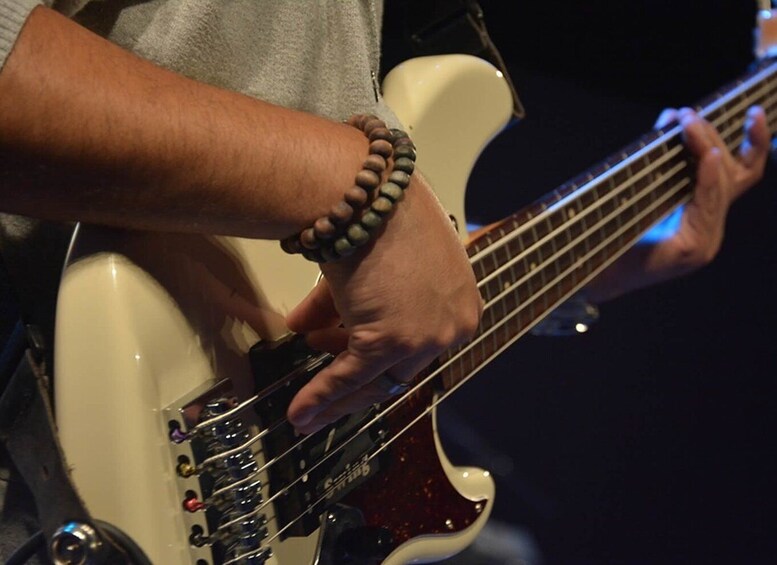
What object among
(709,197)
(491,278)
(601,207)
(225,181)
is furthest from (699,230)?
(225,181)

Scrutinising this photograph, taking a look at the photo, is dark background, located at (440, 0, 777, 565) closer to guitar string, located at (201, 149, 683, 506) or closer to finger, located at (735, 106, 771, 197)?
finger, located at (735, 106, 771, 197)

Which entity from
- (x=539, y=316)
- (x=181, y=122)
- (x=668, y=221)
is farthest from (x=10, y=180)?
(x=668, y=221)

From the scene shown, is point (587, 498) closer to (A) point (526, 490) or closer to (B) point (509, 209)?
(A) point (526, 490)

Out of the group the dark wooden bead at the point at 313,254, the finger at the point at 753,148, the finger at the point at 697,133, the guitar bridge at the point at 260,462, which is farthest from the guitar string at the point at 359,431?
the finger at the point at 753,148

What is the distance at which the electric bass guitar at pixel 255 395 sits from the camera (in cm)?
42

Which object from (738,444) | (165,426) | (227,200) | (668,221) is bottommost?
(738,444)

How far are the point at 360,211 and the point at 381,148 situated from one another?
4cm

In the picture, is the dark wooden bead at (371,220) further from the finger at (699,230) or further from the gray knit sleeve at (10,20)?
the finger at (699,230)

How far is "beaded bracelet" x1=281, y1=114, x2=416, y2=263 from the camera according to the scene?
429mm

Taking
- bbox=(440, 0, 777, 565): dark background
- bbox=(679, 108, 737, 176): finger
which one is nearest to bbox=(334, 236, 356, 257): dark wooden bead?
bbox=(679, 108, 737, 176): finger

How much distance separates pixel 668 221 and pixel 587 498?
0.63 meters

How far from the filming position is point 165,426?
1.44 feet

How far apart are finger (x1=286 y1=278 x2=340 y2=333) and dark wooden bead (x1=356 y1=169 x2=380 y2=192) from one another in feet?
0.28

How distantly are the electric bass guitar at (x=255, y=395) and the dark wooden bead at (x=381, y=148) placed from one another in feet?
0.37
